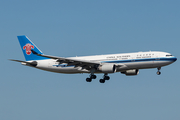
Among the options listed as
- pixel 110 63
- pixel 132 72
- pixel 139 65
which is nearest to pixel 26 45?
pixel 110 63

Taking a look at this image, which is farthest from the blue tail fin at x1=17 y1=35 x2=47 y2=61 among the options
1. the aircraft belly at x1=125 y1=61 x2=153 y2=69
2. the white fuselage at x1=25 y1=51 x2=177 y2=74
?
the aircraft belly at x1=125 y1=61 x2=153 y2=69

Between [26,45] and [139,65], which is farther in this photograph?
[26,45]

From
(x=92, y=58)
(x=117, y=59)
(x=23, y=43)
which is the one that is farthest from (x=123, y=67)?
(x=23, y=43)

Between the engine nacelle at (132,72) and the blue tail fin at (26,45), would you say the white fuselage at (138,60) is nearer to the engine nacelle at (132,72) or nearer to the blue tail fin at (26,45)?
the engine nacelle at (132,72)

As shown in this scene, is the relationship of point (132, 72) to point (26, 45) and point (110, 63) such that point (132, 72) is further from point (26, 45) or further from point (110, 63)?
point (26, 45)

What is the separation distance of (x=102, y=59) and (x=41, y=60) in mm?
13295

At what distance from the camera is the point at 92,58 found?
62.5 metres

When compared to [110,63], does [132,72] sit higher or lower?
lower

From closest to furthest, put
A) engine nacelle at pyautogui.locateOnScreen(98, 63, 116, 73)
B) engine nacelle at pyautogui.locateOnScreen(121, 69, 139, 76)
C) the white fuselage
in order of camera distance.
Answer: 1. the white fuselage
2. engine nacelle at pyautogui.locateOnScreen(98, 63, 116, 73)
3. engine nacelle at pyautogui.locateOnScreen(121, 69, 139, 76)

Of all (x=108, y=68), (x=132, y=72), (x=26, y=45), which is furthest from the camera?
(x=26, y=45)

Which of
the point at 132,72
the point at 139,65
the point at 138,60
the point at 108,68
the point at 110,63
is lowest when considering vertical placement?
the point at 132,72

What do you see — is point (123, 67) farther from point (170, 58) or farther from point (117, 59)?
point (170, 58)

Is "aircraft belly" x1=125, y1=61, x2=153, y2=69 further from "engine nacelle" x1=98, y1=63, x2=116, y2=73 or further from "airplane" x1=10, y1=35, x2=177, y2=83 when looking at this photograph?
"engine nacelle" x1=98, y1=63, x2=116, y2=73

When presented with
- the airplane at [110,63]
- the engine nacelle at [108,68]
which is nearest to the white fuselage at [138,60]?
the airplane at [110,63]
